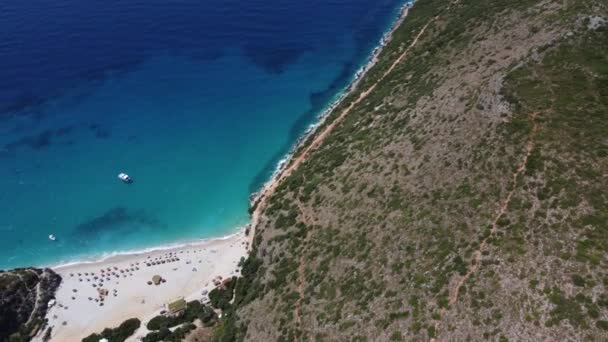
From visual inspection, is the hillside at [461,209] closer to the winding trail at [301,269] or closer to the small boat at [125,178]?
the winding trail at [301,269]

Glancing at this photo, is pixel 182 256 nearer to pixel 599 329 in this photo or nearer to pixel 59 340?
pixel 59 340

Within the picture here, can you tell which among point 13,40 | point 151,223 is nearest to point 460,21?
point 151,223

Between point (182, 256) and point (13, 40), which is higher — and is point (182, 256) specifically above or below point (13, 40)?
below

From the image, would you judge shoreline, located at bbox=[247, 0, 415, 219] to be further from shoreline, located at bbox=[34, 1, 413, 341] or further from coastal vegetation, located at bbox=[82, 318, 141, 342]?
coastal vegetation, located at bbox=[82, 318, 141, 342]

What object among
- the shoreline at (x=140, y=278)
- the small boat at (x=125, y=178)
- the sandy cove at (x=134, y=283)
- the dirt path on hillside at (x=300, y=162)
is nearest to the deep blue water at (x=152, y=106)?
the small boat at (x=125, y=178)

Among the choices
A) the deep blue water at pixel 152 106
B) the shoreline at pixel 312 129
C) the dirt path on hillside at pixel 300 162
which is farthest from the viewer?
the deep blue water at pixel 152 106

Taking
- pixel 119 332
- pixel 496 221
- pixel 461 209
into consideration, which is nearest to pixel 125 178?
pixel 119 332
